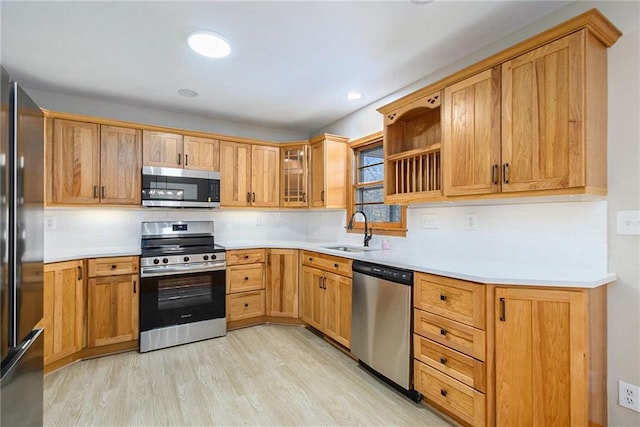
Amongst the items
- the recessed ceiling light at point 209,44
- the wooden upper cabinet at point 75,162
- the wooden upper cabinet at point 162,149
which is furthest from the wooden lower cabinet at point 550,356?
the wooden upper cabinet at point 75,162

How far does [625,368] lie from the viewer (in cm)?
170

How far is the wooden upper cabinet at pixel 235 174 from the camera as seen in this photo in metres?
3.79

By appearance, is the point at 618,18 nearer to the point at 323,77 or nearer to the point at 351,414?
the point at 323,77

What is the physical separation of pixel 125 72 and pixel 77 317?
2149mm

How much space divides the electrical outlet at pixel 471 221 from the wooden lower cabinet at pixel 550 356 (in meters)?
0.79

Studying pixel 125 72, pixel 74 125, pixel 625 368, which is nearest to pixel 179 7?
pixel 125 72

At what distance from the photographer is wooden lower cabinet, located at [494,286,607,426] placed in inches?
60.5

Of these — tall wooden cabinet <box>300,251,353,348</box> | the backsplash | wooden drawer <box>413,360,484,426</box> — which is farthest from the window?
wooden drawer <box>413,360,484,426</box>

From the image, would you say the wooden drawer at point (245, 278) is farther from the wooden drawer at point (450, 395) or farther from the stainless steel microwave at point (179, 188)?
the wooden drawer at point (450, 395)

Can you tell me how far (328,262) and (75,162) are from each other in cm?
261

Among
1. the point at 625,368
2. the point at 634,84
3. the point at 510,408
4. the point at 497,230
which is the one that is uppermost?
the point at 634,84

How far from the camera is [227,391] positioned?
231 centimetres

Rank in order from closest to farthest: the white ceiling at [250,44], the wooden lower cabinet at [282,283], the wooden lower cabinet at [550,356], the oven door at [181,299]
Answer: the wooden lower cabinet at [550,356] < the white ceiling at [250,44] < the oven door at [181,299] < the wooden lower cabinet at [282,283]

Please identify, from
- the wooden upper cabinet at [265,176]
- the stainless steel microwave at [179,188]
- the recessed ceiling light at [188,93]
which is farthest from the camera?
the wooden upper cabinet at [265,176]
